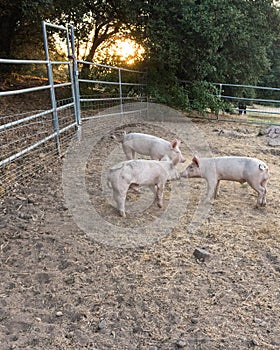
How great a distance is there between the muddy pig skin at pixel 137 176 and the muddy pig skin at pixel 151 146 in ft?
1.98

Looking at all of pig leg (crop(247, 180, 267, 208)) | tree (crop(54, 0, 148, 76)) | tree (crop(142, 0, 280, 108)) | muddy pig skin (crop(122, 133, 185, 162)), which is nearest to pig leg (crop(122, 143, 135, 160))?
muddy pig skin (crop(122, 133, 185, 162))

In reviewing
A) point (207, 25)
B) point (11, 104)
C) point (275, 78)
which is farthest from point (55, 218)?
point (275, 78)

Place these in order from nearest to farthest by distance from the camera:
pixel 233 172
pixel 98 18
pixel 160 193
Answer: pixel 160 193, pixel 233 172, pixel 98 18

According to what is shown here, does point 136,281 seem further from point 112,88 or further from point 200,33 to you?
point 112,88

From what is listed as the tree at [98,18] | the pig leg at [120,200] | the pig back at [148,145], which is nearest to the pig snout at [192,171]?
the pig back at [148,145]

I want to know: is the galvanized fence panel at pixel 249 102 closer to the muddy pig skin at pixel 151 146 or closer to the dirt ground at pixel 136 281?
the muddy pig skin at pixel 151 146

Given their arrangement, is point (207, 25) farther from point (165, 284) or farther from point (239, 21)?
point (165, 284)

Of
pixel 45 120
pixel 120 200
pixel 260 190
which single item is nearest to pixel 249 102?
pixel 45 120

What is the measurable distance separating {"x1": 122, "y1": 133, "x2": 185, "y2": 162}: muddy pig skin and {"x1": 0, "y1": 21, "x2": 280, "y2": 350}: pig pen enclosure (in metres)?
0.41

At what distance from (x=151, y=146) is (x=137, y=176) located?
1241 mm

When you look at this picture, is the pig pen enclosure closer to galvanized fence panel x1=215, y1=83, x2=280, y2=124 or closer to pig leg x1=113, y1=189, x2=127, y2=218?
pig leg x1=113, y1=189, x2=127, y2=218

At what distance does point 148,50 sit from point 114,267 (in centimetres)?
704

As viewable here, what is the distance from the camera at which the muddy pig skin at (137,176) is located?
118 inches

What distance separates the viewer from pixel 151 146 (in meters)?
4.27
